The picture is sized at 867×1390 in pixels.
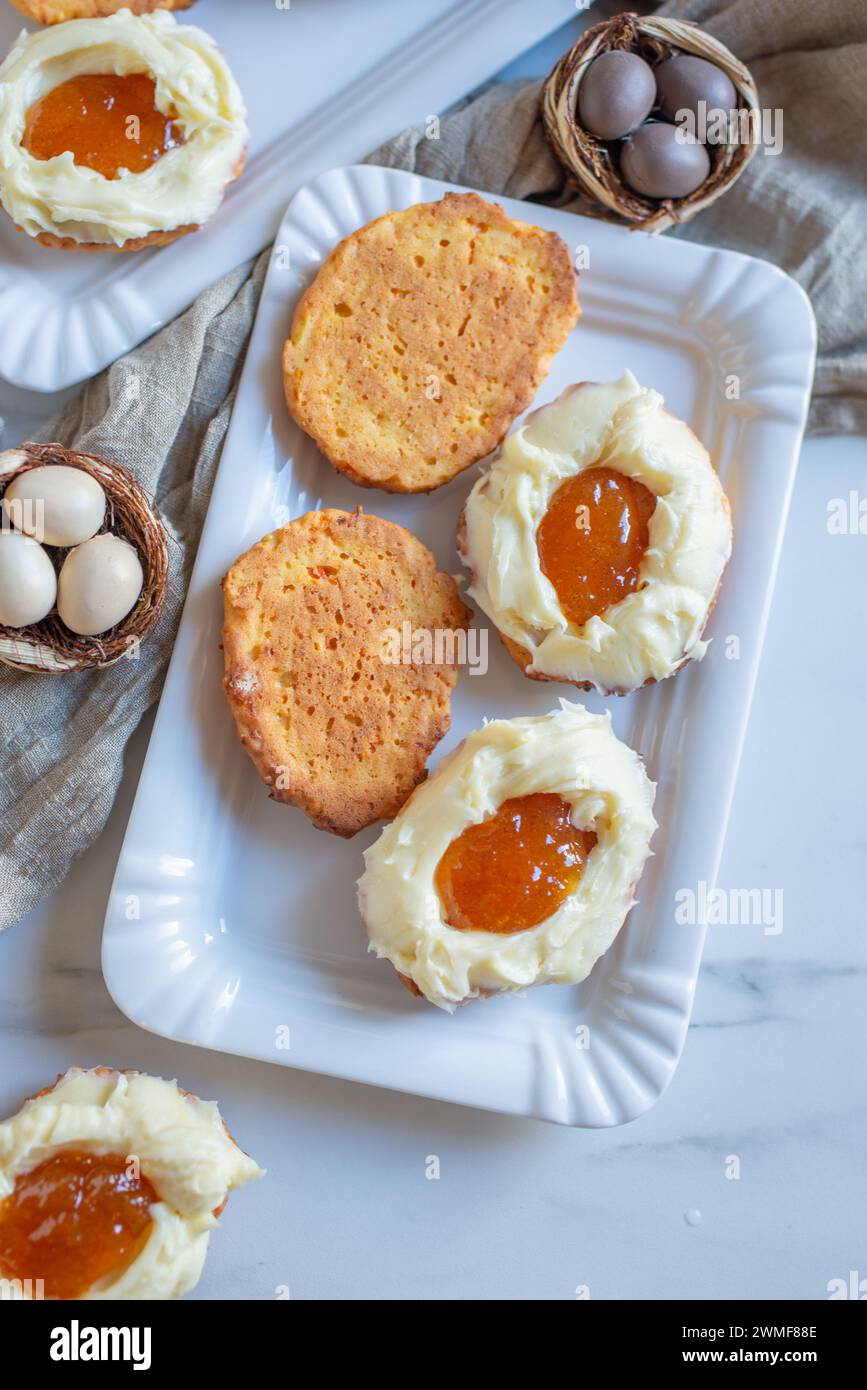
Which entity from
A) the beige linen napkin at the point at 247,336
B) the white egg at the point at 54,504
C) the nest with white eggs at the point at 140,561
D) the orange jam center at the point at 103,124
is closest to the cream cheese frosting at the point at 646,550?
the beige linen napkin at the point at 247,336

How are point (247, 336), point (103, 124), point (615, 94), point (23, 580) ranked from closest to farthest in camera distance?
point (23, 580) → point (615, 94) → point (103, 124) → point (247, 336)

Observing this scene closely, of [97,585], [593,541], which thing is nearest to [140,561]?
[97,585]

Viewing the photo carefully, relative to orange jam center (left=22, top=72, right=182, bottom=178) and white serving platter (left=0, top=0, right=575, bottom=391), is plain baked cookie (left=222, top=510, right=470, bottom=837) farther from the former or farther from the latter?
orange jam center (left=22, top=72, right=182, bottom=178)

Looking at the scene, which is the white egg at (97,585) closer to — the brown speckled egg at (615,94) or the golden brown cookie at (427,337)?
the golden brown cookie at (427,337)

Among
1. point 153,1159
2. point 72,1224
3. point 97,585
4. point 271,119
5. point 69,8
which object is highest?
point 69,8

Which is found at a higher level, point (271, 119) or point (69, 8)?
point (69, 8)

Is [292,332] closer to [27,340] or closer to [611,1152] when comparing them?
[27,340]

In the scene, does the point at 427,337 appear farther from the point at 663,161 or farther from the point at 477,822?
the point at 477,822
